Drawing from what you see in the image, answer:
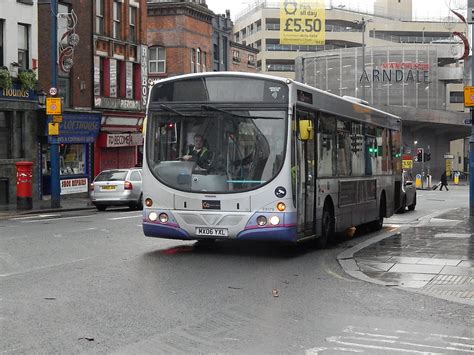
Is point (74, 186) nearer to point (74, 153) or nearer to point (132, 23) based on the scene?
point (74, 153)

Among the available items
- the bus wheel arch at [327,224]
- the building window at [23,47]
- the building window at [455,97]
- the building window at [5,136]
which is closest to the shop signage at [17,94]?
the building window at [5,136]

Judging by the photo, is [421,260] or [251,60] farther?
[251,60]

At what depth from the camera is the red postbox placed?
2538cm

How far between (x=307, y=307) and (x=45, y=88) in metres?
27.9

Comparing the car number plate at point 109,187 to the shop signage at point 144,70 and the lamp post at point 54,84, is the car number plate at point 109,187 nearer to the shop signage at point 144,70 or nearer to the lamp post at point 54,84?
the lamp post at point 54,84

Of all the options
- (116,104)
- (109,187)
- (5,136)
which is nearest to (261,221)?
(109,187)

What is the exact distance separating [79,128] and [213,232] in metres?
24.2

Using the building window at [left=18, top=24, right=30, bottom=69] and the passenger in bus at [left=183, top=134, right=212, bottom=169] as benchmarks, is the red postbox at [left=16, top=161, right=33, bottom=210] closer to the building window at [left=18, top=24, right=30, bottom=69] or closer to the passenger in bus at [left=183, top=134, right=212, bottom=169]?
the building window at [left=18, top=24, right=30, bottom=69]

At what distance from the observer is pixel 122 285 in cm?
958

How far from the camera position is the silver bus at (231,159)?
12016mm

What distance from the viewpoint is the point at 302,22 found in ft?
277

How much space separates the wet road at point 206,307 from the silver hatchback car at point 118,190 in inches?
524

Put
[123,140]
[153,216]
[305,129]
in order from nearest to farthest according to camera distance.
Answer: [305,129], [153,216], [123,140]

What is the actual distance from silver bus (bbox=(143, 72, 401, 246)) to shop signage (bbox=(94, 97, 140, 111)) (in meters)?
24.7
